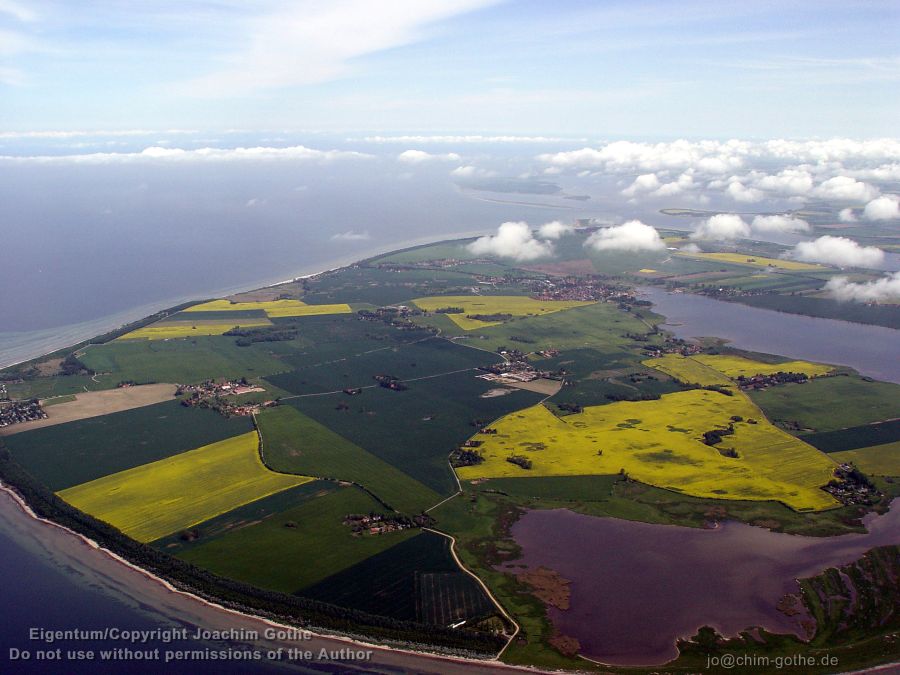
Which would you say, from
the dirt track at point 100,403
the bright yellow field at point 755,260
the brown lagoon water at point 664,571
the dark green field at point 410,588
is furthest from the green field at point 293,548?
the bright yellow field at point 755,260

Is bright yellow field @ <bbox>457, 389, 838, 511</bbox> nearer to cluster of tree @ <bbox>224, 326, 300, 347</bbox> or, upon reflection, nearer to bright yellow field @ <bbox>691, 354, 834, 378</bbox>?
bright yellow field @ <bbox>691, 354, 834, 378</bbox>

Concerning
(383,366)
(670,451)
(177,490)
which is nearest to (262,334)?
(383,366)

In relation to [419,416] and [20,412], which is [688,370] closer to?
[419,416]

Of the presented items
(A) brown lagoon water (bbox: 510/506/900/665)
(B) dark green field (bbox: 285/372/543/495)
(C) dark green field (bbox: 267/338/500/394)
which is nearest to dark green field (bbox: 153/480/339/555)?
(B) dark green field (bbox: 285/372/543/495)

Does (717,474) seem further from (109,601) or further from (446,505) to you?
(109,601)

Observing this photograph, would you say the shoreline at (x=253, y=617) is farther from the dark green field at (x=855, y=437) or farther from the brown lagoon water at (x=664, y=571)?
the dark green field at (x=855, y=437)
